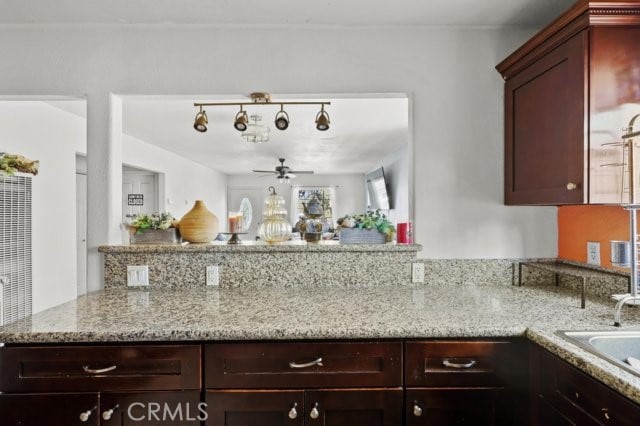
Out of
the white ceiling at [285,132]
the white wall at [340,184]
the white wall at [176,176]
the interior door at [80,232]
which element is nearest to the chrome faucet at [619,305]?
the white ceiling at [285,132]

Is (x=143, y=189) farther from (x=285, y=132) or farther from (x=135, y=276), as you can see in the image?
(x=135, y=276)

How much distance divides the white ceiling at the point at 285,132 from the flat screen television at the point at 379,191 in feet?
1.13

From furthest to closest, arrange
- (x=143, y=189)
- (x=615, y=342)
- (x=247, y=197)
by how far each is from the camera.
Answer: (x=247, y=197)
(x=143, y=189)
(x=615, y=342)

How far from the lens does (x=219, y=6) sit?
72.7 inches

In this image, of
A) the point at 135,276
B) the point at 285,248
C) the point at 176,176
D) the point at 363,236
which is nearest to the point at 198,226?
the point at 135,276

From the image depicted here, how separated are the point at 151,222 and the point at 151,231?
5 cm

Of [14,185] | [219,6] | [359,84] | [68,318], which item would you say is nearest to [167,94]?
[219,6]

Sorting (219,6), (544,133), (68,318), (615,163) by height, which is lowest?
(68,318)

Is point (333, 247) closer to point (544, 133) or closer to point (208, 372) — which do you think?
point (208, 372)

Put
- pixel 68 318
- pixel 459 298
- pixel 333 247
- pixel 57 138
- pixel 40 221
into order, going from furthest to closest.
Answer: pixel 57 138, pixel 40 221, pixel 333 247, pixel 459 298, pixel 68 318

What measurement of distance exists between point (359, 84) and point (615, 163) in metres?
1.20

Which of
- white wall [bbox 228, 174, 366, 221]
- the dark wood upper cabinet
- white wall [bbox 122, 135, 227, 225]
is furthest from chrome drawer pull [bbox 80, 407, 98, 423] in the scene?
white wall [bbox 228, 174, 366, 221]

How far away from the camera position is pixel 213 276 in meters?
2.01

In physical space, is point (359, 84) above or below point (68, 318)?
above
